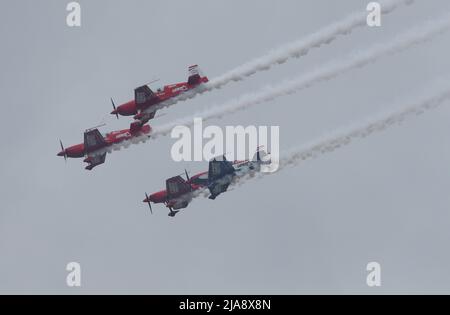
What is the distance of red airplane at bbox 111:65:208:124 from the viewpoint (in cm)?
8206

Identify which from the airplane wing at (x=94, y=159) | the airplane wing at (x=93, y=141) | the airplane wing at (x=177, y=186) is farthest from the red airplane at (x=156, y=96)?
the airplane wing at (x=177, y=186)

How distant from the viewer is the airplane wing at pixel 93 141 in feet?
284

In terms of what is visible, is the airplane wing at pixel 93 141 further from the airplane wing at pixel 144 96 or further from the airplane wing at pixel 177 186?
the airplane wing at pixel 177 186

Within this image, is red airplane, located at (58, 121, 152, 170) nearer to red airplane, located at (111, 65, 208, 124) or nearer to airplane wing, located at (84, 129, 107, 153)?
airplane wing, located at (84, 129, 107, 153)

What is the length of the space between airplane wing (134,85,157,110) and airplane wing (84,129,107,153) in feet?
15.1

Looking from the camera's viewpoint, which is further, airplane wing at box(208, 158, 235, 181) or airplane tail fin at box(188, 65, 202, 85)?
airplane wing at box(208, 158, 235, 181)

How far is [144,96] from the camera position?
84125mm

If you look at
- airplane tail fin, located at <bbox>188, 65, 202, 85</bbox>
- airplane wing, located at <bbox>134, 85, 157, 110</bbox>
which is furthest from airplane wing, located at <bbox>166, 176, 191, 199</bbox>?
airplane tail fin, located at <bbox>188, 65, 202, 85</bbox>

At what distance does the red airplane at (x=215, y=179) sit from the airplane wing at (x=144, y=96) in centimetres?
636

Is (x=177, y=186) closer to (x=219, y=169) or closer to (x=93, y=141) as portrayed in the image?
(x=219, y=169)

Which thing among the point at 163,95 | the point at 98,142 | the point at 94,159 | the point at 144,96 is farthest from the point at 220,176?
the point at 94,159
